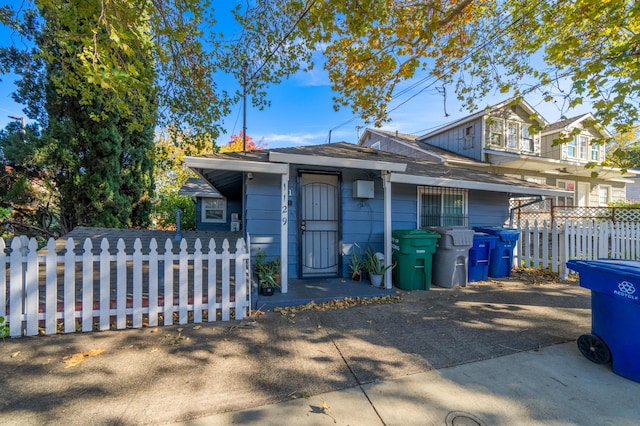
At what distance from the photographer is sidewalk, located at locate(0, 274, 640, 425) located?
2.01 m

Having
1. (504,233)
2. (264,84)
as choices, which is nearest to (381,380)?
(504,233)

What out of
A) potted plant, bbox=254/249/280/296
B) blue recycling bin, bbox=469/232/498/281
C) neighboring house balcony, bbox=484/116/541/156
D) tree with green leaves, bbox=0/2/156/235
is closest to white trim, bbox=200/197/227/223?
tree with green leaves, bbox=0/2/156/235

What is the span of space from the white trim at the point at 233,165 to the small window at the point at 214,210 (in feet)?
26.0

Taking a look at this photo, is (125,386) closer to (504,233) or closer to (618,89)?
(618,89)

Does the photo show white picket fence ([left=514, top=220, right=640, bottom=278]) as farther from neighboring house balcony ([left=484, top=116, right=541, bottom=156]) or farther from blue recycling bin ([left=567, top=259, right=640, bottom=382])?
neighboring house balcony ([left=484, top=116, right=541, bottom=156])

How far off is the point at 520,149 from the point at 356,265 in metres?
11.4

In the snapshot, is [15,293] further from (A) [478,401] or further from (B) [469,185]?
(B) [469,185]

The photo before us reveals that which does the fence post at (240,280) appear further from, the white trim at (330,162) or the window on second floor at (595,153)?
the window on second floor at (595,153)

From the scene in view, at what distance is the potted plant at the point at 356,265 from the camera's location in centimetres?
551

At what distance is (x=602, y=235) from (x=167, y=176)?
23039 millimetres

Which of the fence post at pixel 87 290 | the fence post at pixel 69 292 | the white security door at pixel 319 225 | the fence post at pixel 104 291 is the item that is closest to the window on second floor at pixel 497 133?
the white security door at pixel 319 225

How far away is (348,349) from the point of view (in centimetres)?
298

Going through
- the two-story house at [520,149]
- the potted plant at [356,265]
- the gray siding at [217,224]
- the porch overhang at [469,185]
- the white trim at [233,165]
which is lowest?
the potted plant at [356,265]

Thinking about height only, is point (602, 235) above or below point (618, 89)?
below
